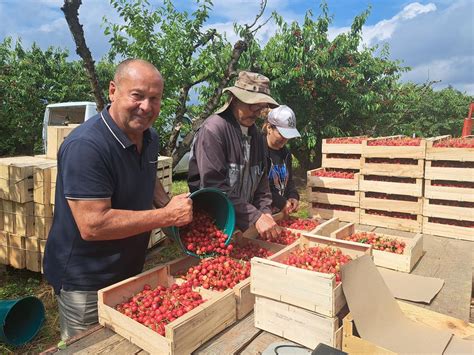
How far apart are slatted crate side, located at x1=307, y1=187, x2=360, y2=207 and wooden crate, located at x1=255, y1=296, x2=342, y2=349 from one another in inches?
134

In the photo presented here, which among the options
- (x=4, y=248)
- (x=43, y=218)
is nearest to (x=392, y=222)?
(x=43, y=218)

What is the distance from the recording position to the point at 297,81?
35.9ft

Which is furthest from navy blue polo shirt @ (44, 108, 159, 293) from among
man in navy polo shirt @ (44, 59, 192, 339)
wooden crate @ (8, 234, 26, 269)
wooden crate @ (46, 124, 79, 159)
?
wooden crate @ (46, 124, 79, 159)

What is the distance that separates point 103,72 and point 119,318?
2056 cm

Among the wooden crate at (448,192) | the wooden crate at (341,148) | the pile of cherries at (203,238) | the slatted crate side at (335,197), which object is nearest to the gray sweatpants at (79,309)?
the pile of cherries at (203,238)

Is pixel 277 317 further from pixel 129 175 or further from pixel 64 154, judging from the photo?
pixel 64 154

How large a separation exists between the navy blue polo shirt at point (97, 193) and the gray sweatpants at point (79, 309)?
5 cm

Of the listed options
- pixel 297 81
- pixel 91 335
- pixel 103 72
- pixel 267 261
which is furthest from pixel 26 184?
pixel 103 72

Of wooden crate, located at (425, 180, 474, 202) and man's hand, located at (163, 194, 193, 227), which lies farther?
wooden crate, located at (425, 180, 474, 202)

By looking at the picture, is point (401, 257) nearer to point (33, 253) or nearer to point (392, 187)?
point (392, 187)

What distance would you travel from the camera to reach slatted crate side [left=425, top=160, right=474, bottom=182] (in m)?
4.76

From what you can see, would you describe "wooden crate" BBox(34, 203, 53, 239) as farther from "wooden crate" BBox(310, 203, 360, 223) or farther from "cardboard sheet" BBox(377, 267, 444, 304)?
"cardboard sheet" BBox(377, 267, 444, 304)

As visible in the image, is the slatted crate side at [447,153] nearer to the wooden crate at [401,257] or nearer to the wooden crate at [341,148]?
the wooden crate at [341,148]

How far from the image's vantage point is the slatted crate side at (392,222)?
16.5 ft
